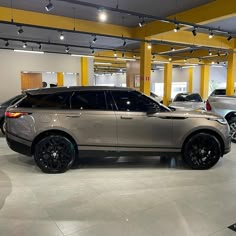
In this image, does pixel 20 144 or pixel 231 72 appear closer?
pixel 20 144

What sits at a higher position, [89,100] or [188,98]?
[89,100]

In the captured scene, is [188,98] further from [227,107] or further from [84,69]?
[84,69]

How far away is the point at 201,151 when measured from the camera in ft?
15.2

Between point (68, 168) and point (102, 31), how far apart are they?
21.5 ft

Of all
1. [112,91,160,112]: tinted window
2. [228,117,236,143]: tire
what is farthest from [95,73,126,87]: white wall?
[112,91,160,112]: tinted window

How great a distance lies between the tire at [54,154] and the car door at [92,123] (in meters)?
0.23

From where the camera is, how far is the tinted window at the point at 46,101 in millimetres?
4426

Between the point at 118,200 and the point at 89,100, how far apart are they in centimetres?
188

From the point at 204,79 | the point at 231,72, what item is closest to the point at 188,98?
the point at 231,72

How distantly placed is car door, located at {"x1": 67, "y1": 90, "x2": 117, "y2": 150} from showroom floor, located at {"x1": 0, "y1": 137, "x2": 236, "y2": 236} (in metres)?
0.53

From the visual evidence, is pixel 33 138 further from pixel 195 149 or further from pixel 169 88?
pixel 169 88

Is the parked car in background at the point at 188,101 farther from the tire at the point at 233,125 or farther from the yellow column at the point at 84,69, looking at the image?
the yellow column at the point at 84,69

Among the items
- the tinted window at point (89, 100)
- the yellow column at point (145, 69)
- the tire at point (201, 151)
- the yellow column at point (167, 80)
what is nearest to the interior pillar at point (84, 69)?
the yellow column at point (145, 69)

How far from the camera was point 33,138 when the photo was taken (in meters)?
4.36
